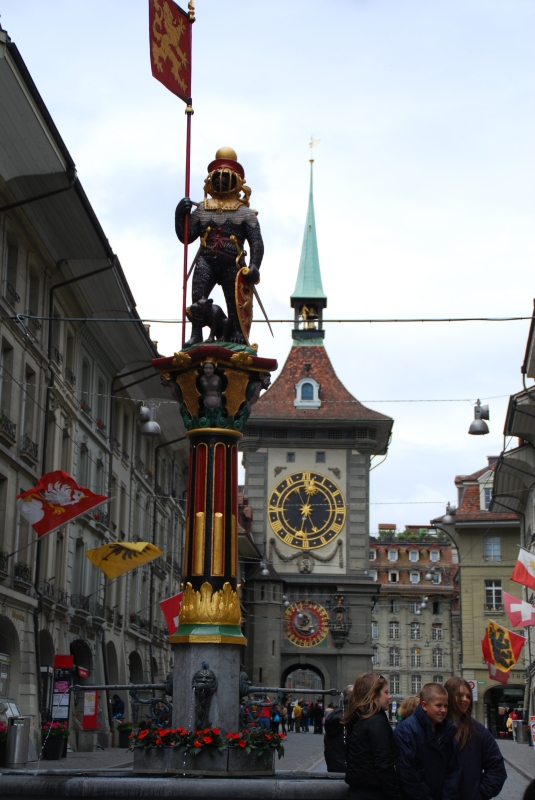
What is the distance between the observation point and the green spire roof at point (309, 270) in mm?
75062

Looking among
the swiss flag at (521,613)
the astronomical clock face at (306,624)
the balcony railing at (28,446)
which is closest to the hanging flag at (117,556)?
the balcony railing at (28,446)

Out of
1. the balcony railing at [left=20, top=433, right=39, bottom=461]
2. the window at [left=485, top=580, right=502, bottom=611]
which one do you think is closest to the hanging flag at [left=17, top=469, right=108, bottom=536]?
the balcony railing at [left=20, top=433, right=39, bottom=461]

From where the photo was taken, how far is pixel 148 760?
528 inches

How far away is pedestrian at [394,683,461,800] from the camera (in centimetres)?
866

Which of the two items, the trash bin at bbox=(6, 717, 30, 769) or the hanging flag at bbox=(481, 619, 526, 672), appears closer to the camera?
the trash bin at bbox=(6, 717, 30, 769)

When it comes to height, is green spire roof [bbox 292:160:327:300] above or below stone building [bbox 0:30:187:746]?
above

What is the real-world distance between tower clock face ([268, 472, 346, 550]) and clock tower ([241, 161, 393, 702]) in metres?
0.05

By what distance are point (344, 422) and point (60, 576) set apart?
3644 cm

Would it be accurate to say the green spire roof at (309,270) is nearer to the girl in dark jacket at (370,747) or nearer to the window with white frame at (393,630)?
the window with white frame at (393,630)

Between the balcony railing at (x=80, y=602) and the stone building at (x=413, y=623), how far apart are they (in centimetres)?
6578

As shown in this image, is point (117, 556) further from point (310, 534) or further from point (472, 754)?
point (310, 534)

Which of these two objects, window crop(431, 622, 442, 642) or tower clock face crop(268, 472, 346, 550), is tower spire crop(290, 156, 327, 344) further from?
window crop(431, 622, 442, 642)

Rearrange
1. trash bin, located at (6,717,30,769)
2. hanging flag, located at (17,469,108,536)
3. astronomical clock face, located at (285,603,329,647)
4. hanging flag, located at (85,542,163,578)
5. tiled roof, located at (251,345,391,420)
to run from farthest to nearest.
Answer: tiled roof, located at (251,345,391,420) → astronomical clock face, located at (285,603,329,647) → hanging flag, located at (85,542,163,578) → hanging flag, located at (17,469,108,536) → trash bin, located at (6,717,30,769)

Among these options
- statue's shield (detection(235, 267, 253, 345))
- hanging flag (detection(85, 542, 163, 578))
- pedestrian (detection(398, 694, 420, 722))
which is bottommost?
pedestrian (detection(398, 694, 420, 722))
